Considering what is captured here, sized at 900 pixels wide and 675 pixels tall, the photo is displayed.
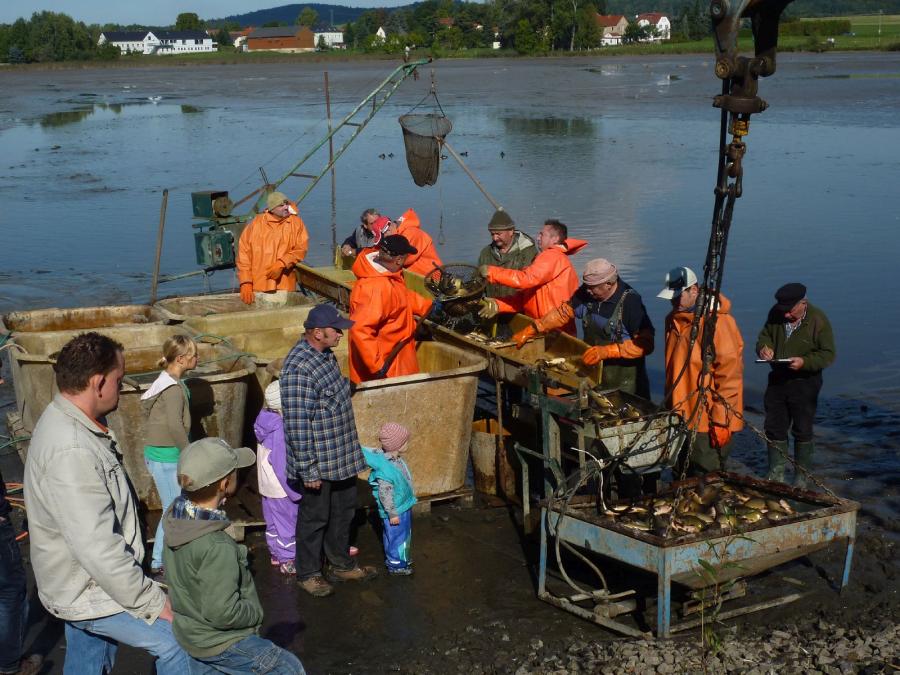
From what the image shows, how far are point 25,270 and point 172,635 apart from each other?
48.2 ft

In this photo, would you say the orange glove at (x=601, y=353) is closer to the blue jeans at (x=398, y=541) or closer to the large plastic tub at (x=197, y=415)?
the blue jeans at (x=398, y=541)

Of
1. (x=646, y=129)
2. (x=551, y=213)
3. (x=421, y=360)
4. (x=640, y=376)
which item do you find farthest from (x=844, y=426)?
(x=646, y=129)

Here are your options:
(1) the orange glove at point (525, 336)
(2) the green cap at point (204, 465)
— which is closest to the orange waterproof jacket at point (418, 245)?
(1) the orange glove at point (525, 336)

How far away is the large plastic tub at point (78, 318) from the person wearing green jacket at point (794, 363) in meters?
5.45

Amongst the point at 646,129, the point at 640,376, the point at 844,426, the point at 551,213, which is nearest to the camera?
the point at 640,376

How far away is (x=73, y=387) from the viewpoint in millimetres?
4145

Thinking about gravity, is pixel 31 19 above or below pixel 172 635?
above

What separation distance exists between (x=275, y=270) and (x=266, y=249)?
24cm

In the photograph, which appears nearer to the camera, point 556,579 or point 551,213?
point 556,579

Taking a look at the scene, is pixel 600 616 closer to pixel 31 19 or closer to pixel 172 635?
pixel 172 635

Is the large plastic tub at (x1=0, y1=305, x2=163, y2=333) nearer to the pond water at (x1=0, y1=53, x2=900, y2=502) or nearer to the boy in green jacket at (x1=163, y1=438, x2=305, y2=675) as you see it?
the pond water at (x1=0, y1=53, x2=900, y2=502)

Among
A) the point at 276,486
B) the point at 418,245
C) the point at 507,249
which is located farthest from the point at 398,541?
the point at 418,245

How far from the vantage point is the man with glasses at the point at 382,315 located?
7.50 m

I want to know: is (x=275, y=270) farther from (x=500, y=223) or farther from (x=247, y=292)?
(x=500, y=223)
